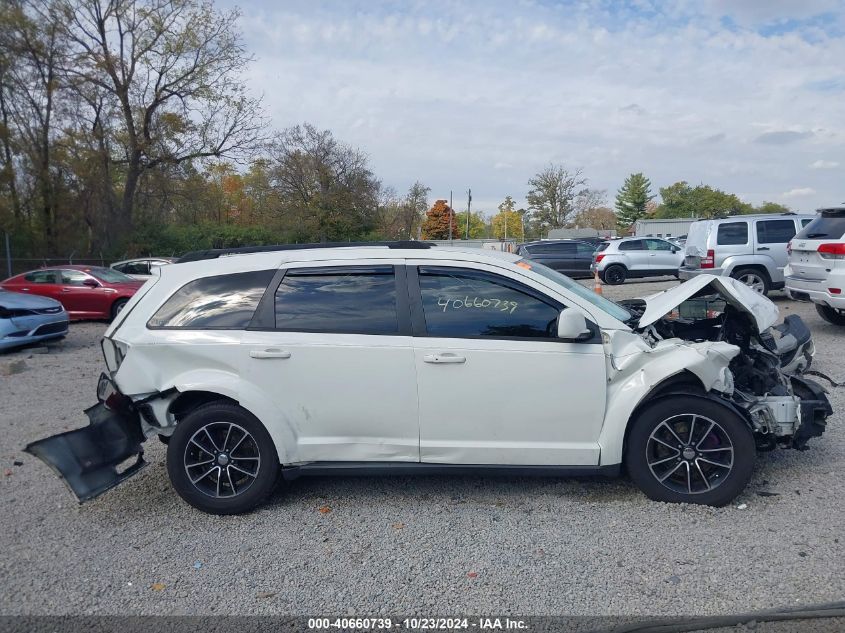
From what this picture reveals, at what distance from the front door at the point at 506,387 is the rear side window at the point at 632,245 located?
20.7 m

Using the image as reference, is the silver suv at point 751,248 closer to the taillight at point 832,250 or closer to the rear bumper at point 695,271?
the rear bumper at point 695,271

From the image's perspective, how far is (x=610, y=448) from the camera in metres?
4.32

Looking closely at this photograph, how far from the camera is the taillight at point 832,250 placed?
31.6ft

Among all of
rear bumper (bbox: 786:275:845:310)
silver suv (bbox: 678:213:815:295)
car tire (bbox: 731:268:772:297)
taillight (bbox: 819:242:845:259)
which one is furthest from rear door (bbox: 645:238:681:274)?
taillight (bbox: 819:242:845:259)

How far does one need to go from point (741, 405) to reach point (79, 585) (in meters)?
4.10

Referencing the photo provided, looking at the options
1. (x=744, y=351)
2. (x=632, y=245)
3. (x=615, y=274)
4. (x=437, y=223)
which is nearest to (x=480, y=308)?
(x=744, y=351)

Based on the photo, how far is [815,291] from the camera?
33.1 feet

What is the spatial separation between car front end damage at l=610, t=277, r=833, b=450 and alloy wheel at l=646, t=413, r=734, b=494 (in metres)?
0.22

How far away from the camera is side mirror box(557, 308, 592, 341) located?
4.14m

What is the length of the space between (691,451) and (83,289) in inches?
574

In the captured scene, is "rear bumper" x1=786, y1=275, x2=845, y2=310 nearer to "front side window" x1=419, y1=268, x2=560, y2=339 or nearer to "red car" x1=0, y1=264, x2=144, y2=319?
"front side window" x1=419, y1=268, x2=560, y2=339

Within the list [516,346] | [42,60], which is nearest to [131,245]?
[42,60]

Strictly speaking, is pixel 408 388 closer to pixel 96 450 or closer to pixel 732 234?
pixel 96 450

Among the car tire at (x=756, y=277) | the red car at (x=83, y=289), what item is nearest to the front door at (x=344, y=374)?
the red car at (x=83, y=289)
